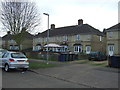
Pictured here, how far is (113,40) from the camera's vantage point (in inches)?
1305

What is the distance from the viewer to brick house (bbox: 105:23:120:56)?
107ft

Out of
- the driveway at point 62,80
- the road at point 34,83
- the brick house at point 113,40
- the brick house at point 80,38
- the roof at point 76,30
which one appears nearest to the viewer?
the road at point 34,83

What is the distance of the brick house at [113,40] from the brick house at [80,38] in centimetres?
540

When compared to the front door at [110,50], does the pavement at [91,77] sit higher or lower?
lower

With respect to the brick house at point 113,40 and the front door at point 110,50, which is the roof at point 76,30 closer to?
the brick house at point 113,40

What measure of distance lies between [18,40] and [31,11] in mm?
4156

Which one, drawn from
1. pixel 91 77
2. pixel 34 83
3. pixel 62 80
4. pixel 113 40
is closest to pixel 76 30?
pixel 113 40

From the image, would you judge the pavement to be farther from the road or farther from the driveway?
the road

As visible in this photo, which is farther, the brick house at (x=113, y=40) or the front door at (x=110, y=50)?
the front door at (x=110, y=50)

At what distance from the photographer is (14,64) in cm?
1227

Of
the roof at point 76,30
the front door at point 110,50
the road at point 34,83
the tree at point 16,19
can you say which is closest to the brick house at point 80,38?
the roof at point 76,30

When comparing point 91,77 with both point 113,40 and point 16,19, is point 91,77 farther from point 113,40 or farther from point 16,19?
point 113,40

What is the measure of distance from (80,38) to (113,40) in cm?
941

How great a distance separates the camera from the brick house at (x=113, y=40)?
3249 centimetres
